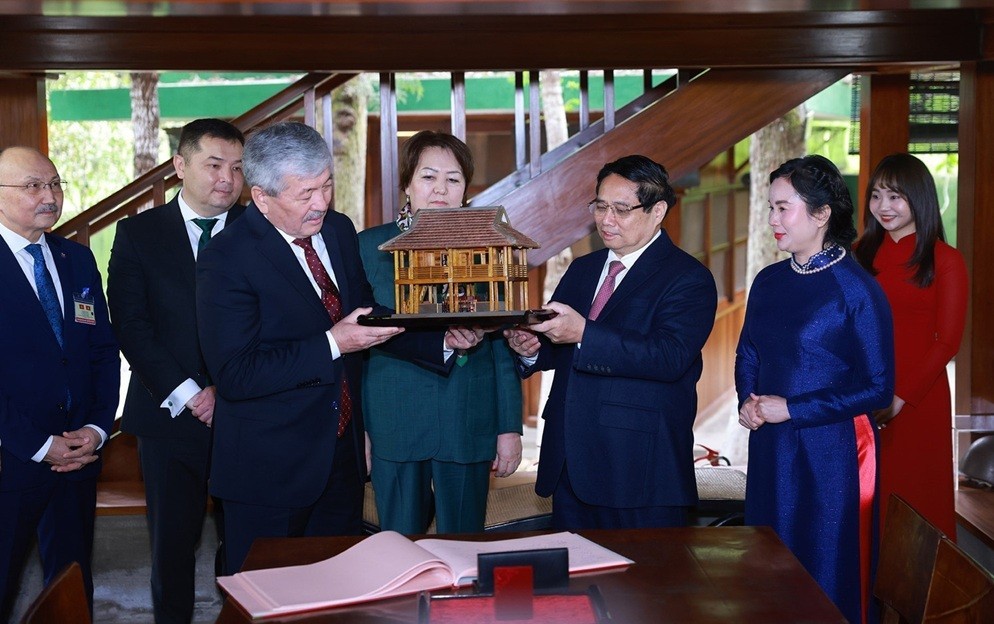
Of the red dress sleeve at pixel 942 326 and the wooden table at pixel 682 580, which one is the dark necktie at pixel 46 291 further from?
the red dress sleeve at pixel 942 326

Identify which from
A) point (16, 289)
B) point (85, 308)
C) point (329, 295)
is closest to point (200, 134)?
point (85, 308)

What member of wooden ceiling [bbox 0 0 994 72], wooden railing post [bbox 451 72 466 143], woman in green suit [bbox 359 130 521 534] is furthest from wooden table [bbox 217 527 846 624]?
wooden railing post [bbox 451 72 466 143]

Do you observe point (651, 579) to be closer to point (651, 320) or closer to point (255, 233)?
point (651, 320)

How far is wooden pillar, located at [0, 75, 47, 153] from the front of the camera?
206 inches

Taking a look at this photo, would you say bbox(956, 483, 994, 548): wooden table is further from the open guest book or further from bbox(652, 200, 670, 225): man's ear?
the open guest book

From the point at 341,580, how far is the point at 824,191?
196 centimetres

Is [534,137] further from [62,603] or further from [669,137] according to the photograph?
[62,603]

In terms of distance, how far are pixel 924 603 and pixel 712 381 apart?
9.65 meters

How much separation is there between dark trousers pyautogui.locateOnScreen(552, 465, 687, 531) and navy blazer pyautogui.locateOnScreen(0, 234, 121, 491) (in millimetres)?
1605

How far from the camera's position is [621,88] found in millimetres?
10102

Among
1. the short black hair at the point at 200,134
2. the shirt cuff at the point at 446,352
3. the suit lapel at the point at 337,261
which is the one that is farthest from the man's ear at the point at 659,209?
the short black hair at the point at 200,134

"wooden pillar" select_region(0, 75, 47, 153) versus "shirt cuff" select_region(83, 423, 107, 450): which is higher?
"wooden pillar" select_region(0, 75, 47, 153)

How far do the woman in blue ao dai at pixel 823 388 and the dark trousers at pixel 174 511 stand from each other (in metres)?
2.01

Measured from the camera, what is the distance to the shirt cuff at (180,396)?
3.99 meters
